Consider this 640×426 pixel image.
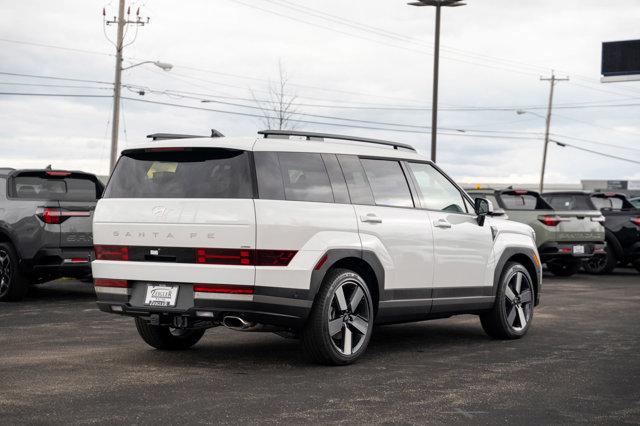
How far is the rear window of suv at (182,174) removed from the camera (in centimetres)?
789

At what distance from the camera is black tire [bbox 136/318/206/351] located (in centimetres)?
912

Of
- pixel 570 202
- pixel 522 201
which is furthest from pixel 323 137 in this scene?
pixel 570 202

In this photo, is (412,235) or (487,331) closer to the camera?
(412,235)

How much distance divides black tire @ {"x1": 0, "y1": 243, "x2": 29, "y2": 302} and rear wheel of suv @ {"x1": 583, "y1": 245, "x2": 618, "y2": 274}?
42.0 feet

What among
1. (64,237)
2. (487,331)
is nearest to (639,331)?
(487,331)

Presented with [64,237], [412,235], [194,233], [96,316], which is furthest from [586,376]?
[64,237]

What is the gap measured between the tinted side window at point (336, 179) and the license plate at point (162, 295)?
1.58 meters

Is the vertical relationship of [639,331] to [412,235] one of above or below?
below

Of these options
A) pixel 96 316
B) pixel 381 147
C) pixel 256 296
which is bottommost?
pixel 96 316

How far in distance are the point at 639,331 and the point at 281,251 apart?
5.30 meters

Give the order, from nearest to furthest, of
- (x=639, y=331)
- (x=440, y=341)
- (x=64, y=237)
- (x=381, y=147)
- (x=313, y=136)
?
(x=313, y=136) → (x=381, y=147) → (x=440, y=341) → (x=639, y=331) → (x=64, y=237)

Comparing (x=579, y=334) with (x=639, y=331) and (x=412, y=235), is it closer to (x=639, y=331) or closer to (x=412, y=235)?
(x=639, y=331)

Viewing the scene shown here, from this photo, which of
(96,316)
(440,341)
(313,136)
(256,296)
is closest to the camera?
(256,296)

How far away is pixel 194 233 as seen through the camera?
25.7ft
